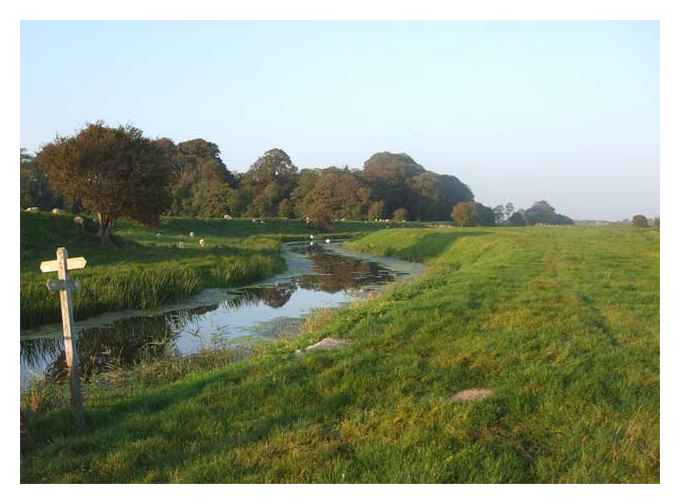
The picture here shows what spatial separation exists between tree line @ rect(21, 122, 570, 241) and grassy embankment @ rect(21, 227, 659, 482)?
18051mm

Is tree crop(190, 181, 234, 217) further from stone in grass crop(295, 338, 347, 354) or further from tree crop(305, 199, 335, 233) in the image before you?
stone in grass crop(295, 338, 347, 354)

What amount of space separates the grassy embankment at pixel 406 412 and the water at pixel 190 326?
2.32 m

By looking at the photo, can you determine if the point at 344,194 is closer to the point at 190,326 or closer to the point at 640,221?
the point at 640,221

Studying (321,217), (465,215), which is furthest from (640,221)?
(321,217)

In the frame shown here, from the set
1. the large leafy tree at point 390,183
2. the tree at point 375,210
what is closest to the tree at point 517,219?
the tree at point 375,210

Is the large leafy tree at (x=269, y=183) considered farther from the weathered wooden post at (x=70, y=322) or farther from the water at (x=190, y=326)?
the weathered wooden post at (x=70, y=322)

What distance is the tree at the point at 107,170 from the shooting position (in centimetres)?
2316

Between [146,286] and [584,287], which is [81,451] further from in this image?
[584,287]

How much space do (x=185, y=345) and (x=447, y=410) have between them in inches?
306

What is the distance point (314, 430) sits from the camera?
5379mm

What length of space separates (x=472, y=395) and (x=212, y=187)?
6099 cm

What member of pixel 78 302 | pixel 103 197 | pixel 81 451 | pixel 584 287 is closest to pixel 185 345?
pixel 78 302

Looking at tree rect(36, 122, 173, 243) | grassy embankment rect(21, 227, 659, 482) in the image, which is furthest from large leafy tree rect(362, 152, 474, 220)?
grassy embankment rect(21, 227, 659, 482)

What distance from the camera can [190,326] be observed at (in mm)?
13562
